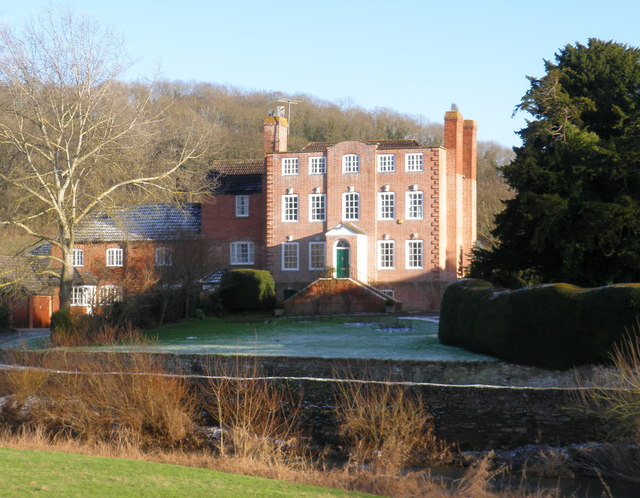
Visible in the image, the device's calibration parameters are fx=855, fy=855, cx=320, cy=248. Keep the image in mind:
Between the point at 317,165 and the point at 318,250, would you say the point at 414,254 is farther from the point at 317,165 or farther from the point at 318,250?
the point at 317,165

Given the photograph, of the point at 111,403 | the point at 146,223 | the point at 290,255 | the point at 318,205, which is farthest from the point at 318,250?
the point at 111,403

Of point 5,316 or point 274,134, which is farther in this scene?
point 274,134

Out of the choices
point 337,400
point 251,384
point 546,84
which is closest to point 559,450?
point 337,400

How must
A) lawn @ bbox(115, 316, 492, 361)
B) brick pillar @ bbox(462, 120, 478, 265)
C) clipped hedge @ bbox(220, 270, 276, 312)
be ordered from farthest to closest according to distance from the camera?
brick pillar @ bbox(462, 120, 478, 265), clipped hedge @ bbox(220, 270, 276, 312), lawn @ bbox(115, 316, 492, 361)

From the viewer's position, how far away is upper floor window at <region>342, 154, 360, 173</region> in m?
45.3

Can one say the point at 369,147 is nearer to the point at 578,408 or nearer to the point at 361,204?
the point at 361,204

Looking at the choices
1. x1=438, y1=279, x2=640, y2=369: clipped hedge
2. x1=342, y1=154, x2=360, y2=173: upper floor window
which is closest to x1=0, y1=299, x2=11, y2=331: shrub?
x1=342, y1=154, x2=360, y2=173: upper floor window

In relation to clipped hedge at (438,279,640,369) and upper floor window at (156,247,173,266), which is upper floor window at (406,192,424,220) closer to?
upper floor window at (156,247,173,266)

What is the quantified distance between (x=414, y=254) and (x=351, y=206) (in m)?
4.22

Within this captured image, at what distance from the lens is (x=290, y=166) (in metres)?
46.2

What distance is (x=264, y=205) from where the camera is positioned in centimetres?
4809

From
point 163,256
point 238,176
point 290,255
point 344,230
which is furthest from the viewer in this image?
point 238,176

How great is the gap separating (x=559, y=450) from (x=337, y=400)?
15.1 ft

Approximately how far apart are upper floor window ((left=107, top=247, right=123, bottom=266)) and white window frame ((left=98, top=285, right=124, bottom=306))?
13466mm
